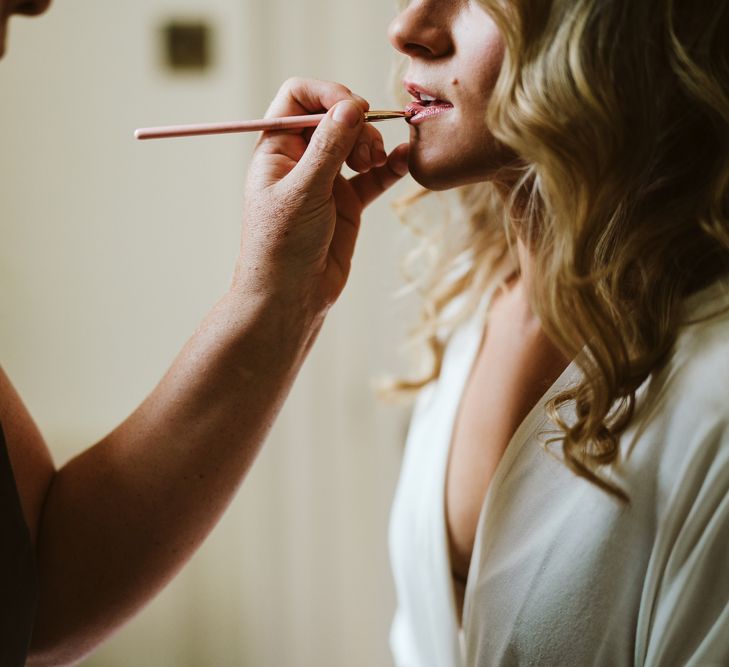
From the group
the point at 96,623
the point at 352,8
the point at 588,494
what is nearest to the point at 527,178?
the point at 588,494

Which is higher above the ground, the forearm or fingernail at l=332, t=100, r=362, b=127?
fingernail at l=332, t=100, r=362, b=127

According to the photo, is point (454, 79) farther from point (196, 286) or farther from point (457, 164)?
point (196, 286)

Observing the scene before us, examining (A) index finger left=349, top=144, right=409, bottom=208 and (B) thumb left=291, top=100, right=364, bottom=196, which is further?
(A) index finger left=349, top=144, right=409, bottom=208

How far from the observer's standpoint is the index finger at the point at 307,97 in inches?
29.5

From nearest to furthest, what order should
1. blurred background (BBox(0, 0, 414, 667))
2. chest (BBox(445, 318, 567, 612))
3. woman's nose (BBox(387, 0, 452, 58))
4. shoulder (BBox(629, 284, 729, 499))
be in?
shoulder (BBox(629, 284, 729, 499))
woman's nose (BBox(387, 0, 452, 58))
chest (BBox(445, 318, 567, 612))
blurred background (BBox(0, 0, 414, 667))

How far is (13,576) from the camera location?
0.65 metres

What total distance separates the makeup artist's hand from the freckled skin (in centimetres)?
6

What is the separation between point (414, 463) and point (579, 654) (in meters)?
0.34

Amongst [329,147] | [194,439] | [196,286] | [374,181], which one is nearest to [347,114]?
[329,147]


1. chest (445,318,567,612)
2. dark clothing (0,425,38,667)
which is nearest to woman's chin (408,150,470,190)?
chest (445,318,567,612)

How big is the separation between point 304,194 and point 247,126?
8cm

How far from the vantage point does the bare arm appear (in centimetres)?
72

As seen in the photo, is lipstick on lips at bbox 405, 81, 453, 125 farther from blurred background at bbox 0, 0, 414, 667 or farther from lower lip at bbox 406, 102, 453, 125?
blurred background at bbox 0, 0, 414, 667

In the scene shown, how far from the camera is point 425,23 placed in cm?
68
